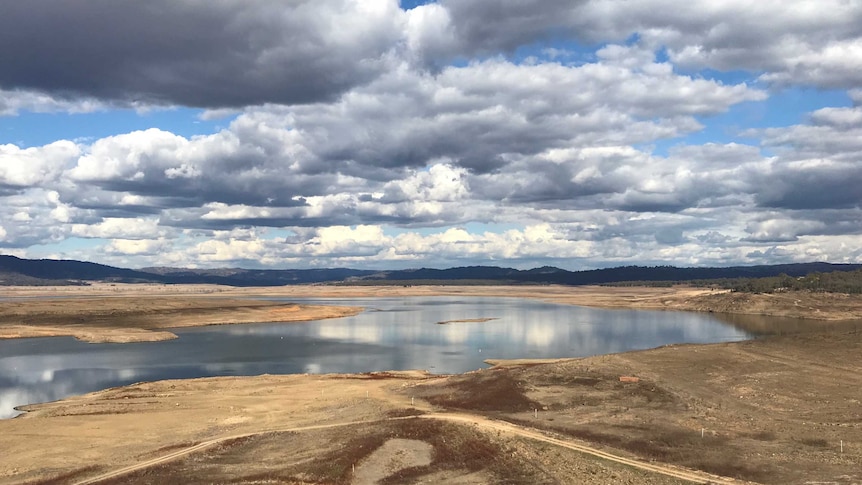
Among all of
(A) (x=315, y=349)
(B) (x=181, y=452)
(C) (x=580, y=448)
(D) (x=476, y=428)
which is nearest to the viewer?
(C) (x=580, y=448)

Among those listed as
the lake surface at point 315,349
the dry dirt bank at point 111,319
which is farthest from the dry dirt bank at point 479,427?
the dry dirt bank at point 111,319

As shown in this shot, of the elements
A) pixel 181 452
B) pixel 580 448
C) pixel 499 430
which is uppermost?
pixel 499 430

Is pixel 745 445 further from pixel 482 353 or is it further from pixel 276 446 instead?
pixel 482 353

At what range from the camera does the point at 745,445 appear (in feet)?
141

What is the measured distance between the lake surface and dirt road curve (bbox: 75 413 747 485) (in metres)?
32.7

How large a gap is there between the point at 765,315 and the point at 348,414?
173429 mm

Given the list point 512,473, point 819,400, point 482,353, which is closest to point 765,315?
point 482,353

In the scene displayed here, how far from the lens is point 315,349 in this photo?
118812 mm

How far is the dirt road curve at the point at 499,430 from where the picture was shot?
36219 millimetres

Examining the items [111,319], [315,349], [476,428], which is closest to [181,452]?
[476,428]

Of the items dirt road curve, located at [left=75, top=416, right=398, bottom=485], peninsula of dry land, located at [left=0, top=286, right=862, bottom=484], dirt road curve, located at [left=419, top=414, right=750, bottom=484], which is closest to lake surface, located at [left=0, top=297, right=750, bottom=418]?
peninsula of dry land, located at [left=0, top=286, right=862, bottom=484]

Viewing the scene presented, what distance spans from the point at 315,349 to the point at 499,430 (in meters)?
78.7

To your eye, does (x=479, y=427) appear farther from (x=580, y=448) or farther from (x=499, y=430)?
(x=580, y=448)

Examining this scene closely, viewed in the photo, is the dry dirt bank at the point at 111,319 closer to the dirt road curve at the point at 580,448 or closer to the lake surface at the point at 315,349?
the lake surface at the point at 315,349
